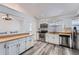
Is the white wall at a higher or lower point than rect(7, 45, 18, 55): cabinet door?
higher

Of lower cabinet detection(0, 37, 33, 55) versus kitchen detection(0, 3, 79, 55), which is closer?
lower cabinet detection(0, 37, 33, 55)

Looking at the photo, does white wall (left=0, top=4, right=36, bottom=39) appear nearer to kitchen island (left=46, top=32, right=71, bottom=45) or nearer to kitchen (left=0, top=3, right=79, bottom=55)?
kitchen (left=0, top=3, right=79, bottom=55)

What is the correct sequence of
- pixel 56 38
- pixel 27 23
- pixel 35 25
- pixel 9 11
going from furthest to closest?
pixel 56 38 → pixel 27 23 → pixel 35 25 → pixel 9 11

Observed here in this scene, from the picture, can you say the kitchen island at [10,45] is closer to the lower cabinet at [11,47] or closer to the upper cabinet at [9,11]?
the lower cabinet at [11,47]

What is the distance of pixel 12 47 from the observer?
9.88 ft

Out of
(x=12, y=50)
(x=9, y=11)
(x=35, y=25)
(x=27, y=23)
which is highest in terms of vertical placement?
(x=9, y=11)

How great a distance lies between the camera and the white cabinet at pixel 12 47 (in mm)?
2777

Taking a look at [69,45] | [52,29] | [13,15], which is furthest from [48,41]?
[13,15]

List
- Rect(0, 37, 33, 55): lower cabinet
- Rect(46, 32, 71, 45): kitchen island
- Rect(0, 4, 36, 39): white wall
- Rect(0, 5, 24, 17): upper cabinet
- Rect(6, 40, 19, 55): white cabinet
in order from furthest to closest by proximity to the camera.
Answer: Rect(46, 32, 71, 45): kitchen island, Rect(0, 4, 36, 39): white wall, Rect(0, 5, 24, 17): upper cabinet, Rect(6, 40, 19, 55): white cabinet, Rect(0, 37, 33, 55): lower cabinet

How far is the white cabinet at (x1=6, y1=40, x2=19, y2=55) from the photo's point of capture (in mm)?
2777

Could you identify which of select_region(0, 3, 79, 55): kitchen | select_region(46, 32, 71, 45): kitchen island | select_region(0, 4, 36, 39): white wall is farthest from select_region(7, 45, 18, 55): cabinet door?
select_region(46, 32, 71, 45): kitchen island

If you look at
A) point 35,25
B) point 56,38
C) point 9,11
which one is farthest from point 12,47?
point 56,38

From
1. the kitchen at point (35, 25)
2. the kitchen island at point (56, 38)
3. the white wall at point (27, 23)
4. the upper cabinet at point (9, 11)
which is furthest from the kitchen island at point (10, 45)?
the kitchen island at point (56, 38)

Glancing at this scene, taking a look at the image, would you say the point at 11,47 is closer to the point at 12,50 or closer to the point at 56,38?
the point at 12,50
